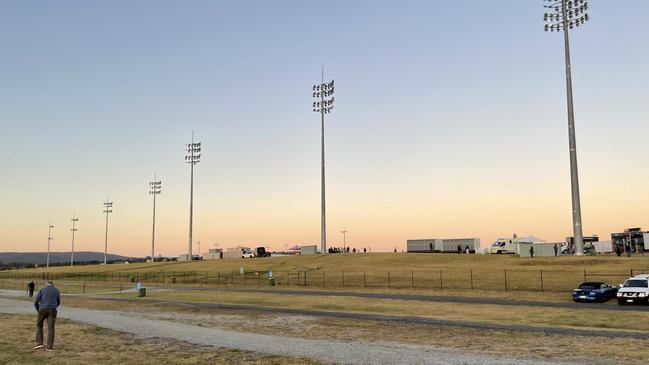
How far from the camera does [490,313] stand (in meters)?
30.1

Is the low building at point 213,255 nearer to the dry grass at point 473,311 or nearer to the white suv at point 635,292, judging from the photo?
the dry grass at point 473,311

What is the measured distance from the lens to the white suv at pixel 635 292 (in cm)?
3225

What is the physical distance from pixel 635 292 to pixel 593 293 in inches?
121

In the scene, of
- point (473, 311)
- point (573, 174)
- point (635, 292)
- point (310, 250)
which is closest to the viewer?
point (473, 311)

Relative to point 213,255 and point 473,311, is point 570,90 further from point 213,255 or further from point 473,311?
point 213,255

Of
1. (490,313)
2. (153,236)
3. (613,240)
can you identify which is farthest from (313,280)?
(153,236)

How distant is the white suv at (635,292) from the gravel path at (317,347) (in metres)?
21.2

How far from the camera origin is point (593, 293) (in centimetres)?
3534

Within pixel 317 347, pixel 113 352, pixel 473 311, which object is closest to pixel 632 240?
pixel 473 311

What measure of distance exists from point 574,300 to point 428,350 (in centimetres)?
2346

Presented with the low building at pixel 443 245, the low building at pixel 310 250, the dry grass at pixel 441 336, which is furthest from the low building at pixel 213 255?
the dry grass at pixel 441 336

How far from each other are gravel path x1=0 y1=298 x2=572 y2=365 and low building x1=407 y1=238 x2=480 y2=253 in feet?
249

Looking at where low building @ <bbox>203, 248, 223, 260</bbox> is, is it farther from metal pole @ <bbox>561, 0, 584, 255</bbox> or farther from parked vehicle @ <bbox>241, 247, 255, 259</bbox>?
metal pole @ <bbox>561, 0, 584, 255</bbox>

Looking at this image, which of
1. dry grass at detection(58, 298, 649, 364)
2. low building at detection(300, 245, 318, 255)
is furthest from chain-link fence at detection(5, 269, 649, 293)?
low building at detection(300, 245, 318, 255)
